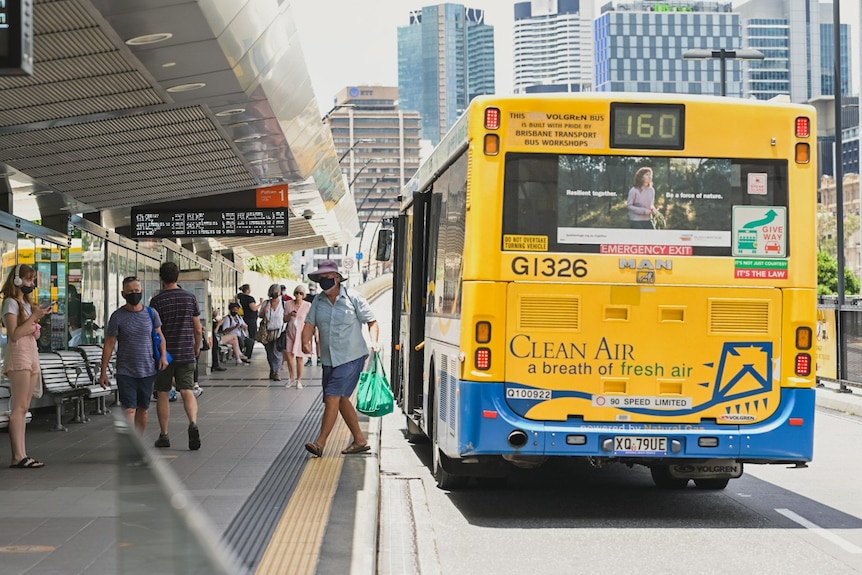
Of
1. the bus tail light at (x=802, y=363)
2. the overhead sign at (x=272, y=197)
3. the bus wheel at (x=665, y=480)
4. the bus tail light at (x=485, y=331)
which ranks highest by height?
→ the overhead sign at (x=272, y=197)

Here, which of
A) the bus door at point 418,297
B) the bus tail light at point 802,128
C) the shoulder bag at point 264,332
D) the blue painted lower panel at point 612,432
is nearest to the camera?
the blue painted lower panel at point 612,432

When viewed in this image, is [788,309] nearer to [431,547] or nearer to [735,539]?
[735,539]

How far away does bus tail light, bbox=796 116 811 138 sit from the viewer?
9.12m

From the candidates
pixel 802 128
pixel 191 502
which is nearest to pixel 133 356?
pixel 802 128

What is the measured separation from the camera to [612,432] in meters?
8.88

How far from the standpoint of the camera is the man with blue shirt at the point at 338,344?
11500 mm

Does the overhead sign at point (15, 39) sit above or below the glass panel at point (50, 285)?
above

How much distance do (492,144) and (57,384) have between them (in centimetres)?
790

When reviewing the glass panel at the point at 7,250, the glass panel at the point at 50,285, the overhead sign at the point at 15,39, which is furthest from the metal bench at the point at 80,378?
the overhead sign at the point at 15,39

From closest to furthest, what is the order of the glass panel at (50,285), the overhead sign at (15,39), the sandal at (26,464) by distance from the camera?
the overhead sign at (15,39), the sandal at (26,464), the glass panel at (50,285)

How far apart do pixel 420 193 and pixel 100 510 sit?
4813 mm

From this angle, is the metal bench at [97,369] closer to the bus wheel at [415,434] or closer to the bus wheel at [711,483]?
the bus wheel at [415,434]

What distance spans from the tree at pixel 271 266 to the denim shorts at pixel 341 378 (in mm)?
47748

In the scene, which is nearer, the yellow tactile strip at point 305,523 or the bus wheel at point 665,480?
the yellow tactile strip at point 305,523
